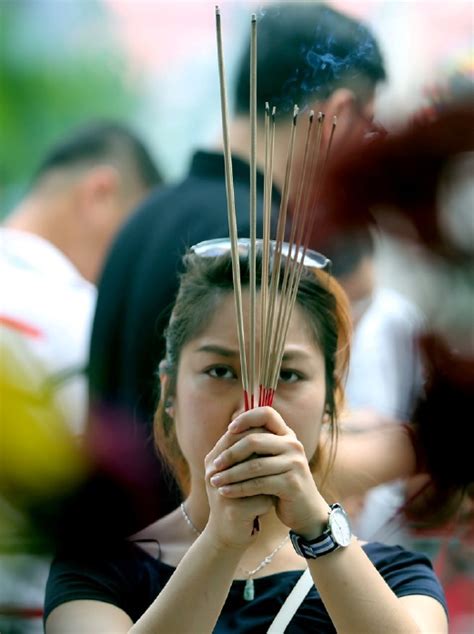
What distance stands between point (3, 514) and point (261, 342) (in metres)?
0.40

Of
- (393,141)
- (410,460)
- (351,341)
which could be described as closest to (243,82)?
(393,141)

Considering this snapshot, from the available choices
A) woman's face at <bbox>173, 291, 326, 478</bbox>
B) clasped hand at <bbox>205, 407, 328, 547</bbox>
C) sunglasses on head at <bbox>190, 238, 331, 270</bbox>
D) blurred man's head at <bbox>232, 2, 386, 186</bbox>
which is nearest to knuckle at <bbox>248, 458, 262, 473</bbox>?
clasped hand at <bbox>205, 407, 328, 547</bbox>

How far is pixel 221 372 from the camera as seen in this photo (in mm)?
881

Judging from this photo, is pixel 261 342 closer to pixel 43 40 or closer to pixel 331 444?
pixel 331 444

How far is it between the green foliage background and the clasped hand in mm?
Result: 468

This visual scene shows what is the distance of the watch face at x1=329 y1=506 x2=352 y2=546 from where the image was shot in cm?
75

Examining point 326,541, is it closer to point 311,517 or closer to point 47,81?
point 311,517

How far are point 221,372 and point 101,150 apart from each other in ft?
1.10

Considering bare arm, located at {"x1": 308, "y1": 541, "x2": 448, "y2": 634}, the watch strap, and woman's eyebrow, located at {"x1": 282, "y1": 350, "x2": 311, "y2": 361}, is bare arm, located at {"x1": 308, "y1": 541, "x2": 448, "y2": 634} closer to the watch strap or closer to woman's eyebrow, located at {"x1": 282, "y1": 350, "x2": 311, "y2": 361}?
the watch strap

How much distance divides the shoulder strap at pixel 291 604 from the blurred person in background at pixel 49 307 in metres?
0.28

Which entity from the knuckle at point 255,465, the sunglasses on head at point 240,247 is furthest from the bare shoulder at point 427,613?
the sunglasses on head at point 240,247

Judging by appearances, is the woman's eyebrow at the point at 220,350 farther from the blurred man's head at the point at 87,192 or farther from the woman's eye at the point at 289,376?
the blurred man's head at the point at 87,192

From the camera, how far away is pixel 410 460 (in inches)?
40.4

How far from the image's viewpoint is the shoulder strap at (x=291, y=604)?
841 mm
